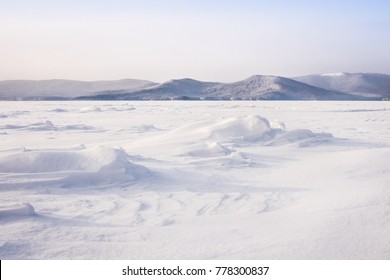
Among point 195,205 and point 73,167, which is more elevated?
point 73,167

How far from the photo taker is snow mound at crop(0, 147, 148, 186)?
4.57 metres

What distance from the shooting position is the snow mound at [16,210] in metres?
3.30

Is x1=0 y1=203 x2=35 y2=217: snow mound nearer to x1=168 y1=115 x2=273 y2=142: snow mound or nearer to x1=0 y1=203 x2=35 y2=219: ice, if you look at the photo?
x1=0 y1=203 x2=35 y2=219: ice

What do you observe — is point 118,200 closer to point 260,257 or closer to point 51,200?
point 51,200

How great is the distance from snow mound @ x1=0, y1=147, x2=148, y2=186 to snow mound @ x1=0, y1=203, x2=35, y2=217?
111cm

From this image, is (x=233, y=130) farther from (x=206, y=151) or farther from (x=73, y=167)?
(x=73, y=167)

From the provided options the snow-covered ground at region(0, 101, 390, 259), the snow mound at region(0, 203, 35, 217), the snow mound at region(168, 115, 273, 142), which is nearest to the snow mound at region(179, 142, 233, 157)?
the snow-covered ground at region(0, 101, 390, 259)

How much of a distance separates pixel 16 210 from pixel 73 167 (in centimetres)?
149

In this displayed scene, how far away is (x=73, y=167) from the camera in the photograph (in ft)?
15.7

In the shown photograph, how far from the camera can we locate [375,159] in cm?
573

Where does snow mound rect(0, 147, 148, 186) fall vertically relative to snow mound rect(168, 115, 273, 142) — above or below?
below

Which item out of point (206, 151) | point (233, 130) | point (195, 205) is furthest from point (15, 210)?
point (233, 130)
